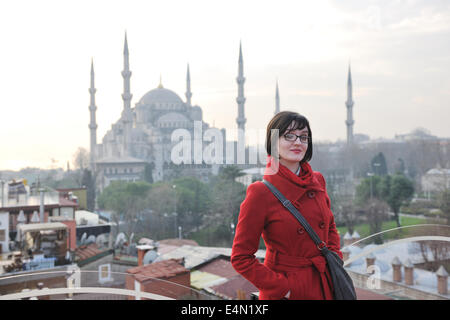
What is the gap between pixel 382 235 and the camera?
1.02 metres

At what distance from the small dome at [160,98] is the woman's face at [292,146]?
21.5 meters

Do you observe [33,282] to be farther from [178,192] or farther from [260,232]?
[178,192]

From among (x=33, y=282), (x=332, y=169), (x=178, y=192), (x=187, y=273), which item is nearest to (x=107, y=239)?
(x=178, y=192)

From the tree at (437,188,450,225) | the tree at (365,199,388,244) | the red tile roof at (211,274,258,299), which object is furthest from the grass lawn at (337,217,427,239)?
the red tile roof at (211,274,258,299)

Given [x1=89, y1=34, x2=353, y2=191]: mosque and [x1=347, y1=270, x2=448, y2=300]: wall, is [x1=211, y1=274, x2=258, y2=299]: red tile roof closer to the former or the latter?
[x1=347, y1=270, x2=448, y2=300]: wall

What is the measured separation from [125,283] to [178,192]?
8.39 m

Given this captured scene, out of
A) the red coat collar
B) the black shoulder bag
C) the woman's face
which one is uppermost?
the woman's face

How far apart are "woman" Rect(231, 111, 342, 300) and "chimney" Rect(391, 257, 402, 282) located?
1.69 ft

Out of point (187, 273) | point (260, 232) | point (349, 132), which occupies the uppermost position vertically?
point (349, 132)

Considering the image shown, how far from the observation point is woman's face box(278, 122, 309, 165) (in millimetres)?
767

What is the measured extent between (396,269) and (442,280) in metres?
0.13

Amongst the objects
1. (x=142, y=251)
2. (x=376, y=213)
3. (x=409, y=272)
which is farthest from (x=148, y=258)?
(x=376, y=213)

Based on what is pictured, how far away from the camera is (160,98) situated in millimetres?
22109

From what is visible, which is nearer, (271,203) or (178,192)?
(271,203)
